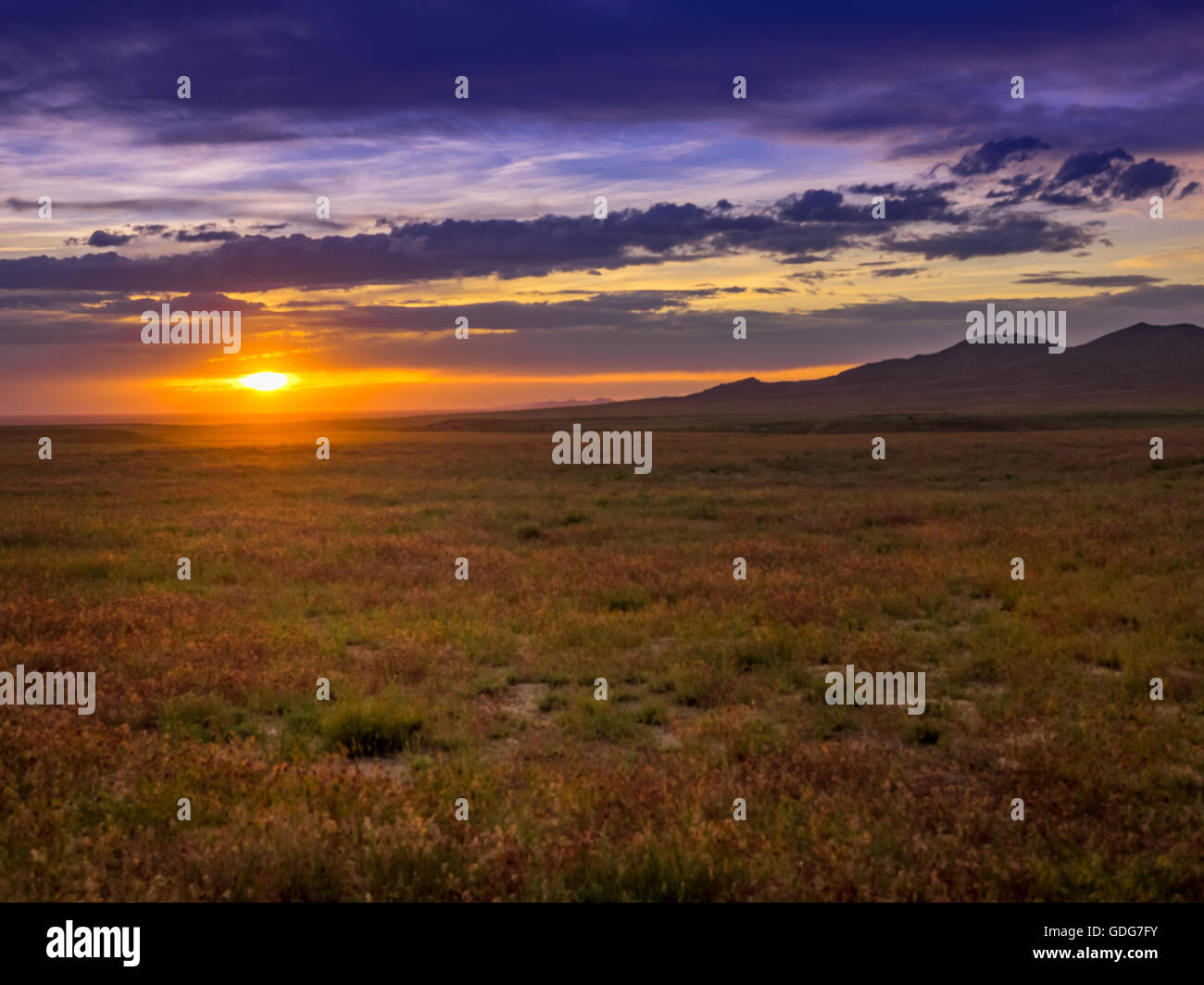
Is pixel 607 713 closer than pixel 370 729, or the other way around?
pixel 370 729

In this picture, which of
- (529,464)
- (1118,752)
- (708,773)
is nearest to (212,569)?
(708,773)

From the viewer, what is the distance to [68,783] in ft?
21.9

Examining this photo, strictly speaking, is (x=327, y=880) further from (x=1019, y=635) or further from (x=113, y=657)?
(x=1019, y=635)

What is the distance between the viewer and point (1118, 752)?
23.8 feet

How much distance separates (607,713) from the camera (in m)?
8.77

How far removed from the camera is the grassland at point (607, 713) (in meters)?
5.33

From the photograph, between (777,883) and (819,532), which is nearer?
(777,883)

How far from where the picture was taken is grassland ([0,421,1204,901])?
5332 millimetres

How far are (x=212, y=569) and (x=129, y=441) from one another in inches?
2882

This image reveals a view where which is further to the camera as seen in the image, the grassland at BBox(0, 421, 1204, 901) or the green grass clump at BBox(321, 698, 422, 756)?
the green grass clump at BBox(321, 698, 422, 756)

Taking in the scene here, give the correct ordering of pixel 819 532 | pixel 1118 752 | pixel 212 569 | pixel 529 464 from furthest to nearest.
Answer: pixel 529 464, pixel 819 532, pixel 212 569, pixel 1118 752

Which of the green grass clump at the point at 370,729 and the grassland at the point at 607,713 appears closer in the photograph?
the grassland at the point at 607,713
